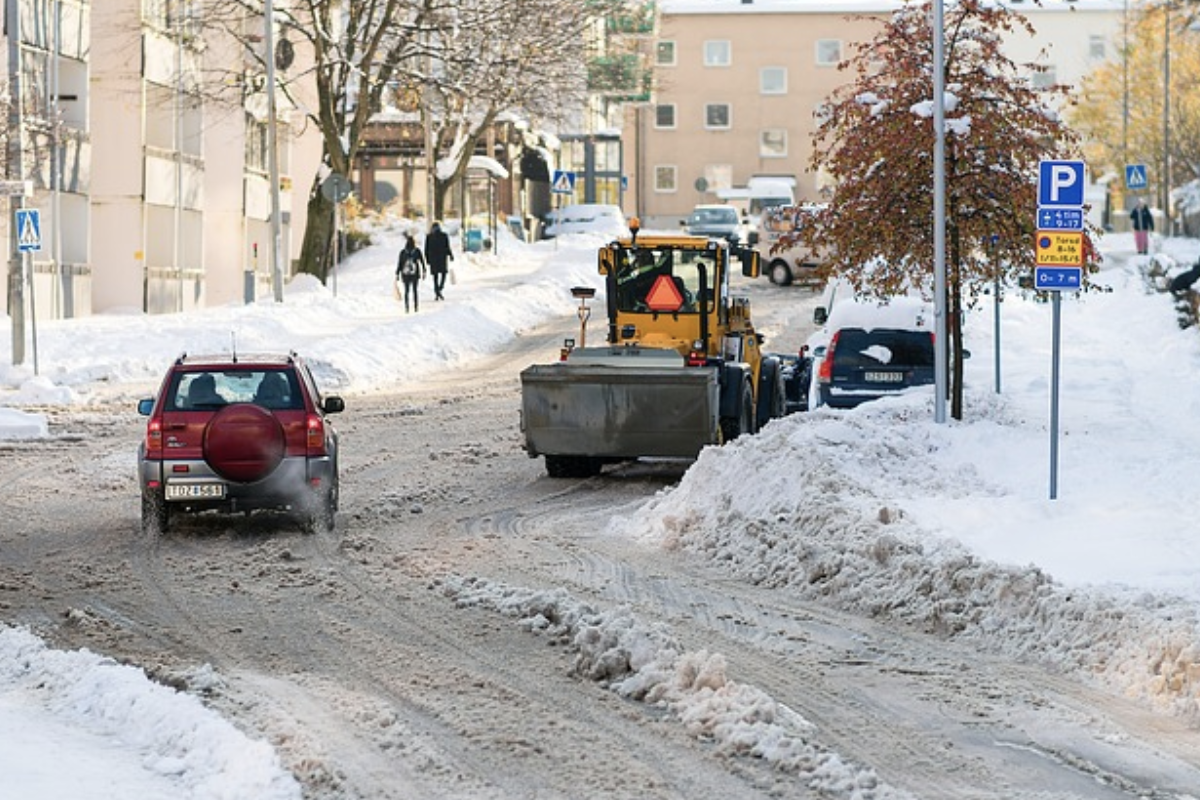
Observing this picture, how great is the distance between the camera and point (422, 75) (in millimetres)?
48656

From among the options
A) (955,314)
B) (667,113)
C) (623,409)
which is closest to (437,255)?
(955,314)

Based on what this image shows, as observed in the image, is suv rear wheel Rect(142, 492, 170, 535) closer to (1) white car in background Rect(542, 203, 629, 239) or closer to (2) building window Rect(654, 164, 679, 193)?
(1) white car in background Rect(542, 203, 629, 239)

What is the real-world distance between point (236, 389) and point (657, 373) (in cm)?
469

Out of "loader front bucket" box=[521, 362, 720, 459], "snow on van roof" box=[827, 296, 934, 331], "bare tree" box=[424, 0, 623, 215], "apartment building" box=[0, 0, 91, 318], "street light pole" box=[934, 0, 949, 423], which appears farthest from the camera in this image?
"bare tree" box=[424, 0, 623, 215]

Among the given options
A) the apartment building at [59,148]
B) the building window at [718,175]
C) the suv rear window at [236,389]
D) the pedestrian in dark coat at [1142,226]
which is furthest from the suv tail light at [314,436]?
the building window at [718,175]

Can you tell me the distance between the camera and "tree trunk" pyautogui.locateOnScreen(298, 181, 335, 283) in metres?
51.0

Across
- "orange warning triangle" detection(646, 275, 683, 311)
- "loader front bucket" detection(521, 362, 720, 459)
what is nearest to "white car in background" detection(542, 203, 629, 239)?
"orange warning triangle" detection(646, 275, 683, 311)

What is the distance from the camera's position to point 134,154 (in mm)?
48281

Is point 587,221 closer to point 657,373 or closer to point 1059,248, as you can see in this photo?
point 657,373

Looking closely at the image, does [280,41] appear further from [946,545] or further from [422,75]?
[946,545]

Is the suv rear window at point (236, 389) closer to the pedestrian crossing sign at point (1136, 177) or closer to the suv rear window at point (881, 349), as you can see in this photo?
the suv rear window at point (881, 349)

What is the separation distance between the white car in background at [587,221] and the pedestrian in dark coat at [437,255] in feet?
99.1

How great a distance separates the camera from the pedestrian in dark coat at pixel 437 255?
161 ft

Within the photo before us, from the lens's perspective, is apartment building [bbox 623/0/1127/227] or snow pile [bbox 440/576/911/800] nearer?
snow pile [bbox 440/576/911/800]
